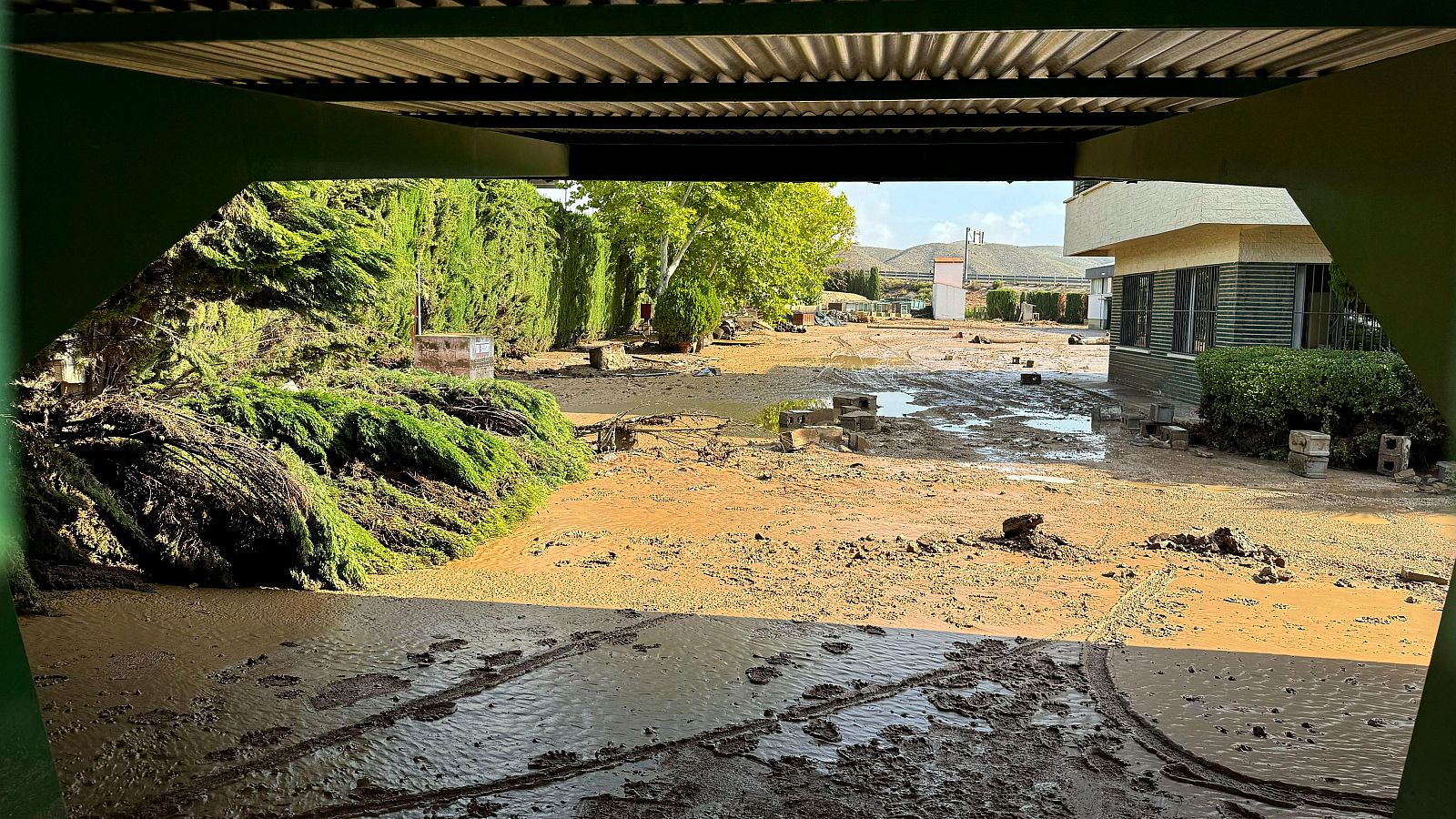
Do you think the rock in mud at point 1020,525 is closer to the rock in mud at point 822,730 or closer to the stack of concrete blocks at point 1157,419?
the rock in mud at point 822,730

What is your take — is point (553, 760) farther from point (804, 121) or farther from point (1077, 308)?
point (1077, 308)

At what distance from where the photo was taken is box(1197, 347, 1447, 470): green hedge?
12.5 meters

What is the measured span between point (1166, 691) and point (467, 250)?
19.0 meters

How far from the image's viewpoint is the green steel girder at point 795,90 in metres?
5.02

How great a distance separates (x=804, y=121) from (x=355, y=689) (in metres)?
4.39

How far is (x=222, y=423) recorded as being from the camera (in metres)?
7.82

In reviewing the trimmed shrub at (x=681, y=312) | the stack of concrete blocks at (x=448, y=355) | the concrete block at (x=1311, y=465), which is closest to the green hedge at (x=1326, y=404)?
the concrete block at (x=1311, y=465)

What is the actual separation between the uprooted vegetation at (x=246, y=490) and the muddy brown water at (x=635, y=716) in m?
0.53

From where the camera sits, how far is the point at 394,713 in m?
5.18

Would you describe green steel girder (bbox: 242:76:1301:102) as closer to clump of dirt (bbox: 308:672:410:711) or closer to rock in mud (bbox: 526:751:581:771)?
clump of dirt (bbox: 308:672:410:711)

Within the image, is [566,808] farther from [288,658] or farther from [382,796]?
[288,658]

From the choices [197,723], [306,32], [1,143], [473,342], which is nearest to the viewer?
[1,143]

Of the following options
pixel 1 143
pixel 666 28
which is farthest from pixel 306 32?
pixel 666 28

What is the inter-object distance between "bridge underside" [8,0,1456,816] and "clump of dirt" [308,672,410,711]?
1668 millimetres
